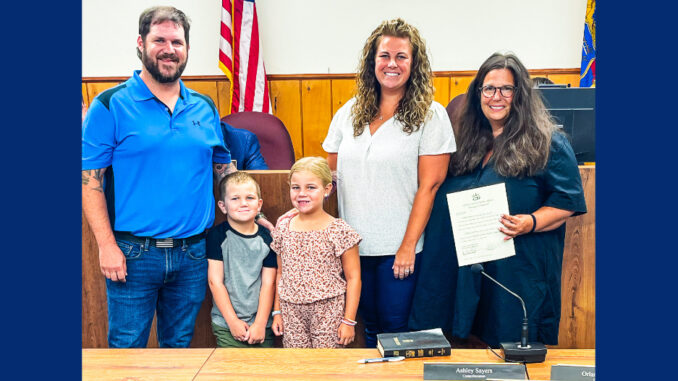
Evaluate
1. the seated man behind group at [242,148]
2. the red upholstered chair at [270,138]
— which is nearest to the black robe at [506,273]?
the seated man behind group at [242,148]

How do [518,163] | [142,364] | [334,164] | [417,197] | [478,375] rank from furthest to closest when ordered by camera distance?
[334,164], [417,197], [518,163], [142,364], [478,375]

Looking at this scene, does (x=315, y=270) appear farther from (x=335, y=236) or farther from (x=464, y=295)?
(x=464, y=295)

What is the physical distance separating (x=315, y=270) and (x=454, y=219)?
0.52 m

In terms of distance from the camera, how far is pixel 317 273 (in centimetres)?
196

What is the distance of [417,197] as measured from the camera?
1927mm

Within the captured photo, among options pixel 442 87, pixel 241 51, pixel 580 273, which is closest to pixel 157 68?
pixel 580 273

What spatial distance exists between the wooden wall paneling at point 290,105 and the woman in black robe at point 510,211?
284 cm

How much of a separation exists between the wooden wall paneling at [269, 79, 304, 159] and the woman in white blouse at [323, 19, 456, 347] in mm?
2689

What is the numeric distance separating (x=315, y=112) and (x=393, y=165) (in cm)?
290

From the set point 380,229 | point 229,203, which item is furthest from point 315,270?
point 229,203

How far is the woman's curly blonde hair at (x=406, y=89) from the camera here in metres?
1.94

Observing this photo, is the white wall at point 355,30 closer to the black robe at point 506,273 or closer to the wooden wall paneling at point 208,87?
the wooden wall paneling at point 208,87

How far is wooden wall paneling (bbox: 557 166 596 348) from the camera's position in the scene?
2.17m

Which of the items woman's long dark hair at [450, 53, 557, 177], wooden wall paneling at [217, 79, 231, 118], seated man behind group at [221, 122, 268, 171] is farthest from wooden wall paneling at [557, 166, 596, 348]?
wooden wall paneling at [217, 79, 231, 118]
